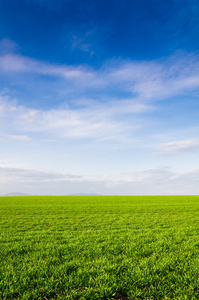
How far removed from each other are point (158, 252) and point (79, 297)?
410 centimetres

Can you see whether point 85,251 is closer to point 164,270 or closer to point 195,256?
point 164,270

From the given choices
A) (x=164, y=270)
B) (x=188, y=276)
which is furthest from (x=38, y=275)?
(x=188, y=276)

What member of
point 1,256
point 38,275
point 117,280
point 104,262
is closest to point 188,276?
point 117,280

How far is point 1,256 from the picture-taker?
274 inches

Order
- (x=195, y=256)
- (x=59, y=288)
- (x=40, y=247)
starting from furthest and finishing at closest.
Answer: (x=40, y=247), (x=195, y=256), (x=59, y=288)

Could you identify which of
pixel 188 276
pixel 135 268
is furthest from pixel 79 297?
pixel 188 276

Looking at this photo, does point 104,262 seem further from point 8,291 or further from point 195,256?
point 195,256

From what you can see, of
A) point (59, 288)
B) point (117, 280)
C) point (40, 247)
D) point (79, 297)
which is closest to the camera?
point (79, 297)

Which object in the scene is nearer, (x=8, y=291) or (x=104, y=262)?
(x=8, y=291)

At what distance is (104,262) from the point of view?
611cm

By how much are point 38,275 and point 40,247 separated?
2900mm

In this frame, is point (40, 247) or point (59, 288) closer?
point (59, 288)

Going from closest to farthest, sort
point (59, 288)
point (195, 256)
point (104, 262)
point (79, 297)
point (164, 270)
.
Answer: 1. point (79, 297)
2. point (59, 288)
3. point (164, 270)
4. point (104, 262)
5. point (195, 256)

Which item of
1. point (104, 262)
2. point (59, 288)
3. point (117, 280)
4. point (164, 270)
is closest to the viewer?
point (59, 288)
